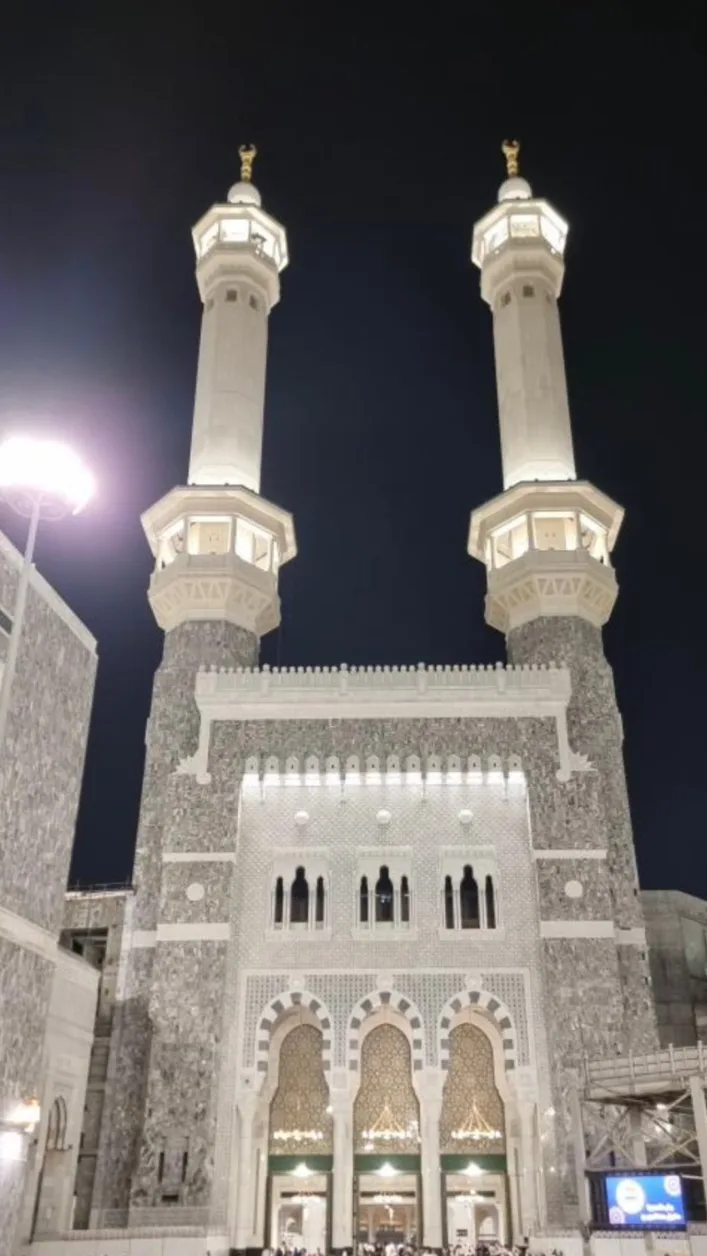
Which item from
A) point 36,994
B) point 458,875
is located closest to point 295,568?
point 458,875

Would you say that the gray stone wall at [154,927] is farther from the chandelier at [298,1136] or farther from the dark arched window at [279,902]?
the chandelier at [298,1136]

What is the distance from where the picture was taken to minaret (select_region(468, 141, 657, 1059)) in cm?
1939

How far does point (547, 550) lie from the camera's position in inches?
911

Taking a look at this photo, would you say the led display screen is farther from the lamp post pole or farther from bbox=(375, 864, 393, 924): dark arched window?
the lamp post pole

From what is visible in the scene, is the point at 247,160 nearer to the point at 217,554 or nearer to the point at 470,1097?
the point at 217,554

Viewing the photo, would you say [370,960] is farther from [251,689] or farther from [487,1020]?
[251,689]

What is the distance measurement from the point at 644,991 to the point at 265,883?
703 centimetres

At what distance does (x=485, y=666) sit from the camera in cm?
2108

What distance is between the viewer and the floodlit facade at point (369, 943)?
1747 cm

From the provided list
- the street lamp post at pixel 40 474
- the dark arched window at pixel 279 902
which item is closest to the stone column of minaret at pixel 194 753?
the dark arched window at pixel 279 902

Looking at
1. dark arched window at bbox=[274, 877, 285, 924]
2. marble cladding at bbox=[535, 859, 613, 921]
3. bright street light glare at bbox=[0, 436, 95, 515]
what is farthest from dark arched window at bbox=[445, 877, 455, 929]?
bright street light glare at bbox=[0, 436, 95, 515]

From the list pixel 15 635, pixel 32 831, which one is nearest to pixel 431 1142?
pixel 32 831

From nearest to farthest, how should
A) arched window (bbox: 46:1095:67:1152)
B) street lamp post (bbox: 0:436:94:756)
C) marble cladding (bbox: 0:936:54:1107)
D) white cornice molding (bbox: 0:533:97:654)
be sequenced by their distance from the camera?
street lamp post (bbox: 0:436:94:756) < marble cladding (bbox: 0:936:54:1107) < white cornice molding (bbox: 0:533:97:654) < arched window (bbox: 46:1095:67:1152)

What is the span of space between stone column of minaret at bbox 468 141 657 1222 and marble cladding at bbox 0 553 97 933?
28.0 ft
